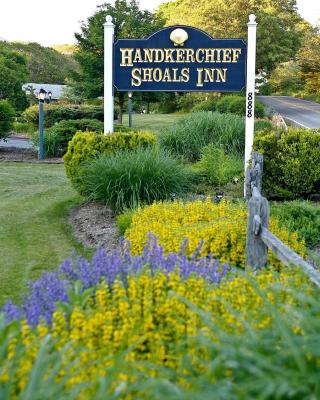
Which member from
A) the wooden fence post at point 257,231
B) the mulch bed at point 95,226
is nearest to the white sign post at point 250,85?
the mulch bed at point 95,226

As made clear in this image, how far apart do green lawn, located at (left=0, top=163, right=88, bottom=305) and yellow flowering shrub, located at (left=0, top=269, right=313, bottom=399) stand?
1.99 meters

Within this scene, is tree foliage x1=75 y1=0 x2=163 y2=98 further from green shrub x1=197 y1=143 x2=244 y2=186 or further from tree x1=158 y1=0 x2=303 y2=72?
green shrub x1=197 y1=143 x2=244 y2=186

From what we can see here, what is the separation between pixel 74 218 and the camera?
9.30 meters

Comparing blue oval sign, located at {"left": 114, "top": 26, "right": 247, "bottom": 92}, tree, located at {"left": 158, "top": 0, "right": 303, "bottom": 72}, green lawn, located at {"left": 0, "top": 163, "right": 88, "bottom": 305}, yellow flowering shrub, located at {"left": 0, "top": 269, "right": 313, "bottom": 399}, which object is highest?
tree, located at {"left": 158, "top": 0, "right": 303, "bottom": 72}

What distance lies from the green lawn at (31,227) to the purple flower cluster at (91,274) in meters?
1.21

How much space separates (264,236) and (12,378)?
277 cm

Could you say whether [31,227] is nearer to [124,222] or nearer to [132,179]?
[132,179]

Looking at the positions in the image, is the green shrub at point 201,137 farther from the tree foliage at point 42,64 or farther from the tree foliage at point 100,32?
the tree foliage at point 42,64

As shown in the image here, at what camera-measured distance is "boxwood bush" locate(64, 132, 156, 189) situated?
997cm

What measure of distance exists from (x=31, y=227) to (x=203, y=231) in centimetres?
373

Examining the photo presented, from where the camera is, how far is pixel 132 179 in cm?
866

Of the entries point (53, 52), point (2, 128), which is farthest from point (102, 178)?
point (53, 52)

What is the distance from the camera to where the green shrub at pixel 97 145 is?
32.7ft

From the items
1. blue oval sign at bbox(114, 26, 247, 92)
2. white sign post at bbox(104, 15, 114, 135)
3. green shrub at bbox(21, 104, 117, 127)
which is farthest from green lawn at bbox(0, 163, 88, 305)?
green shrub at bbox(21, 104, 117, 127)
